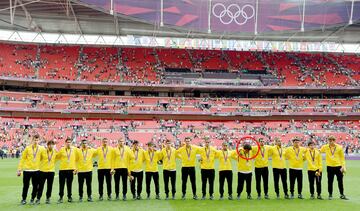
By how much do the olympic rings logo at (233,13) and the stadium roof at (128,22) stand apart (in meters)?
0.65

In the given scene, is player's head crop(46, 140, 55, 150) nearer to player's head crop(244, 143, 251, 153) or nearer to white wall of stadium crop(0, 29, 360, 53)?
player's head crop(244, 143, 251, 153)

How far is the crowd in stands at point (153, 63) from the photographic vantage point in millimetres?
53591

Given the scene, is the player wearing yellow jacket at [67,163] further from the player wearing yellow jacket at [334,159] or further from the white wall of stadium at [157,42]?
the white wall of stadium at [157,42]

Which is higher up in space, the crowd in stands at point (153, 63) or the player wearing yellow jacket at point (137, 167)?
the crowd in stands at point (153, 63)

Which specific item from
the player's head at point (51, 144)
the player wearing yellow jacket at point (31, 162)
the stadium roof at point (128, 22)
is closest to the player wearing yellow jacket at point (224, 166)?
the player's head at point (51, 144)

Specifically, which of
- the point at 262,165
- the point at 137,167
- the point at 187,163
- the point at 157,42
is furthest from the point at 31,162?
the point at 157,42

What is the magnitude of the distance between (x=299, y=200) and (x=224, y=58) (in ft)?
162

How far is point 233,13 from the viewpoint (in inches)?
1790

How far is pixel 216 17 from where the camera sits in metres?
45.4

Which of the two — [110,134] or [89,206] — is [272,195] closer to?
[89,206]

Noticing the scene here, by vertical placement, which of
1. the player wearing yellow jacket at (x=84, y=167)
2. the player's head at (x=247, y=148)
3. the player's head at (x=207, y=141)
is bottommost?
the player wearing yellow jacket at (x=84, y=167)

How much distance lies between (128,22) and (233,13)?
14483 mm

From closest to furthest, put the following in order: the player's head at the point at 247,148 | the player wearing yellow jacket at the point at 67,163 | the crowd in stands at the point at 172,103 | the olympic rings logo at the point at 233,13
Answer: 1. the player wearing yellow jacket at the point at 67,163
2. the player's head at the point at 247,148
3. the olympic rings logo at the point at 233,13
4. the crowd in stands at the point at 172,103

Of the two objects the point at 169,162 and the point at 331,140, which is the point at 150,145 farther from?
the point at 331,140
